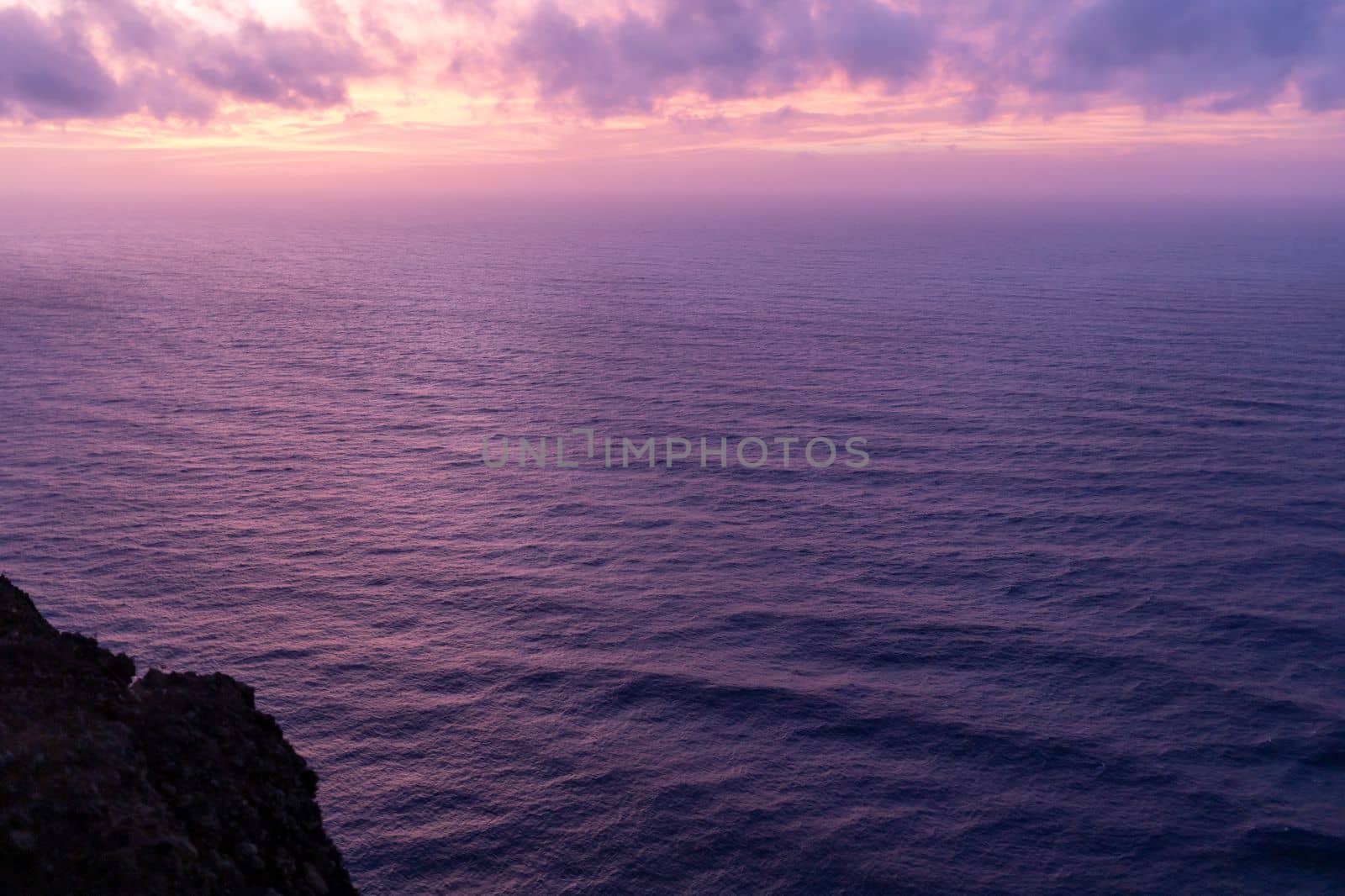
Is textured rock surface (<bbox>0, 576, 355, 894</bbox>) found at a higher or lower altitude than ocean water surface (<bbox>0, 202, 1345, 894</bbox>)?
higher

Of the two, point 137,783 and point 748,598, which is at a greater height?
point 137,783

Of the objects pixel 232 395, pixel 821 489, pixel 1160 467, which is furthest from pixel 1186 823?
pixel 232 395

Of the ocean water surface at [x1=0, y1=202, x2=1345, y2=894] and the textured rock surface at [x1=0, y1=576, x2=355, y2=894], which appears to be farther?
the ocean water surface at [x1=0, y1=202, x2=1345, y2=894]

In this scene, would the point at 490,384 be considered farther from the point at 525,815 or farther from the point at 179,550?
the point at 525,815

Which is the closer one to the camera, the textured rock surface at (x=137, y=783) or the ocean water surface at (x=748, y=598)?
the textured rock surface at (x=137, y=783)
